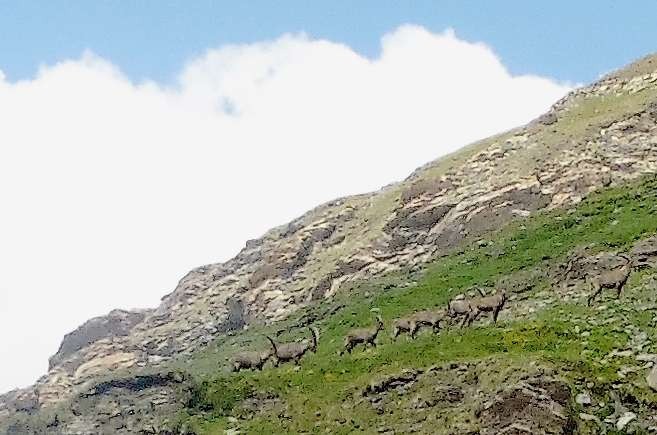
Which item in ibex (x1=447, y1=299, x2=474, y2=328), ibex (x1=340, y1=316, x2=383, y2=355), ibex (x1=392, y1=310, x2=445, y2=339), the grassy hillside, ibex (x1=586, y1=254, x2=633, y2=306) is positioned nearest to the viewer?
the grassy hillside

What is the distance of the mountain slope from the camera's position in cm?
6362

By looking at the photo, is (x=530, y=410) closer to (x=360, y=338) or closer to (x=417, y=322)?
(x=417, y=322)

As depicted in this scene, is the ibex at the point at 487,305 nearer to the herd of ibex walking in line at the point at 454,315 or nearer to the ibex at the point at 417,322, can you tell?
the herd of ibex walking in line at the point at 454,315

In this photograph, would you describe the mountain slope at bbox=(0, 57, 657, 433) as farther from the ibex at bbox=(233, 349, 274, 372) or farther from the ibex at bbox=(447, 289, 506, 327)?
the ibex at bbox=(447, 289, 506, 327)

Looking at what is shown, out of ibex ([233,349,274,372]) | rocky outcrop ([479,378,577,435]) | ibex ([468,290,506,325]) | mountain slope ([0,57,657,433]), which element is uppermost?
mountain slope ([0,57,657,433])

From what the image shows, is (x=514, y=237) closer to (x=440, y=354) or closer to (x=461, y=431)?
(x=440, y=354)

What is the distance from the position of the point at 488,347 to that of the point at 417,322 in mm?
7804

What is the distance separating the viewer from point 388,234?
73750mm

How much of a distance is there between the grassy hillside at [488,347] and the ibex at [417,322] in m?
0.54

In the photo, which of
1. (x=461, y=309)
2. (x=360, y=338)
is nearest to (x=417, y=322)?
(x=461, y=309)

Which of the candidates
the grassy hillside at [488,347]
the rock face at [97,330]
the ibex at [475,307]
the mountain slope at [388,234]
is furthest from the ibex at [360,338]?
the rock face at [97,330]

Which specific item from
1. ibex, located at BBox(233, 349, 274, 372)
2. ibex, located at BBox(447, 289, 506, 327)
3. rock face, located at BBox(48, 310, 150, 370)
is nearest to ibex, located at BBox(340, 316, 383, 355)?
ibex, located at BBox(447, 289, 506, 327)

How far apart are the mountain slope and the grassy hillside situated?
5.69 ft

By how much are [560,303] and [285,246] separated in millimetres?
47932
